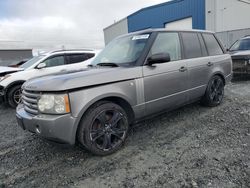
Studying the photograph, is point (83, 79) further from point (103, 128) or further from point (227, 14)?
point (227, 14)

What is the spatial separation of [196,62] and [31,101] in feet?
10.4

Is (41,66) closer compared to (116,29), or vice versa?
(41,66)

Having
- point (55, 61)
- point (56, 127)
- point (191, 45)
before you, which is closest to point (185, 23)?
point (55, 61)

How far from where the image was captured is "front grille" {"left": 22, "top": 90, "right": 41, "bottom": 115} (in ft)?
9.15

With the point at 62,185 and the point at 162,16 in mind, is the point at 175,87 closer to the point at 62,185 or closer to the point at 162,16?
the point at 62,185

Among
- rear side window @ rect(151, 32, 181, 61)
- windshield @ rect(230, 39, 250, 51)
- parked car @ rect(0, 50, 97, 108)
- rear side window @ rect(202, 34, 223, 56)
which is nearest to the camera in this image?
rear side window @ rect(151, 32, 181, 61)

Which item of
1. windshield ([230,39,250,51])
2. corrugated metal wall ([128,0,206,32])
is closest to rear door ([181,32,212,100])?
windshield ([230,39,250,51])

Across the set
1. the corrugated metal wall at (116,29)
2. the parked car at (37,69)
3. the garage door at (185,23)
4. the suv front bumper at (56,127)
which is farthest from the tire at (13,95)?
the corrugated metal wall at (116,29)

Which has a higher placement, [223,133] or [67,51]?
[67,51]

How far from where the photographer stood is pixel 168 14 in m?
19.7

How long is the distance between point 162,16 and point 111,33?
488 inches

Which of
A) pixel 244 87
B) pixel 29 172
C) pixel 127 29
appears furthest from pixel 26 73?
pixel 127 29

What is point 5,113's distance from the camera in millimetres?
5789

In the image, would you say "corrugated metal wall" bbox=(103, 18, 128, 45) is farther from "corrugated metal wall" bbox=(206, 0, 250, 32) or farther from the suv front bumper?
the suv front bumper
